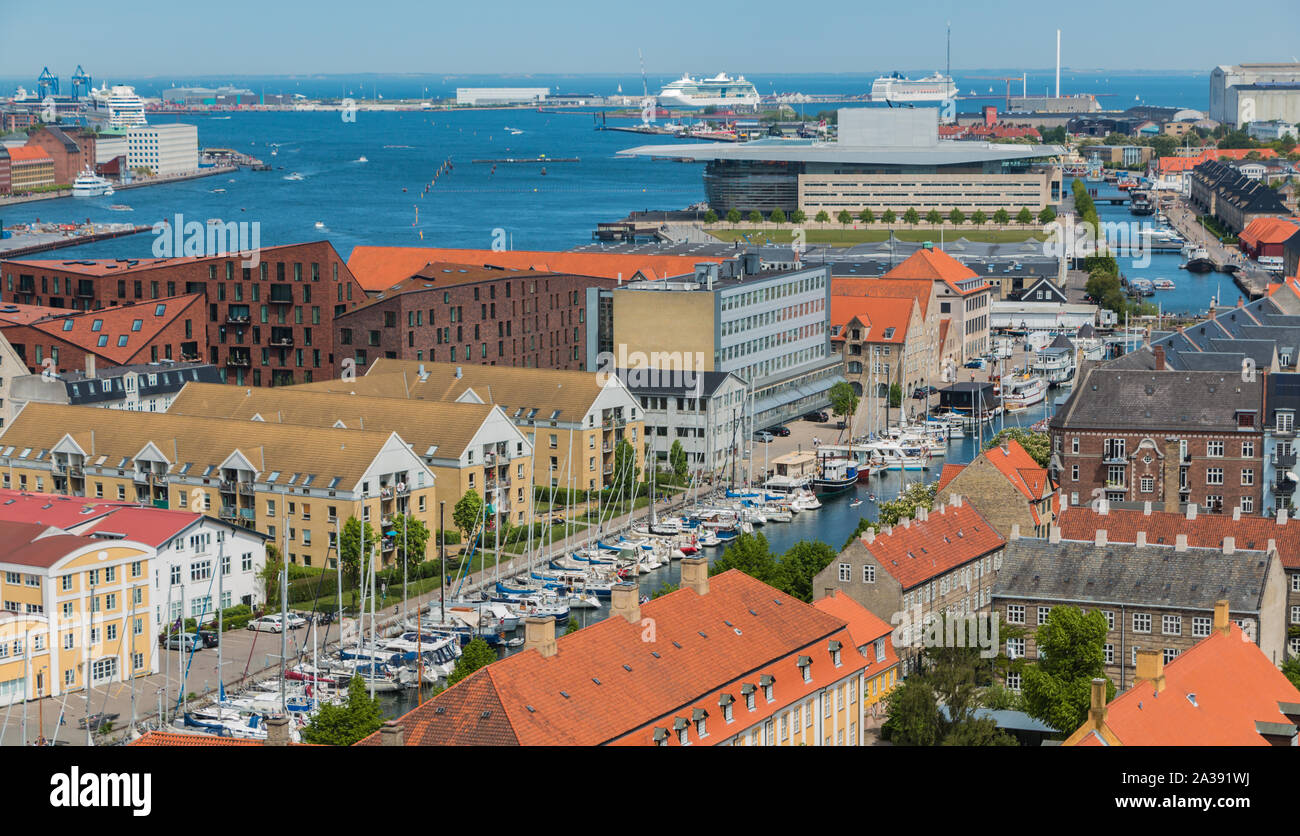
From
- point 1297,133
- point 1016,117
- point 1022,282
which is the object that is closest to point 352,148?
point 1016,117

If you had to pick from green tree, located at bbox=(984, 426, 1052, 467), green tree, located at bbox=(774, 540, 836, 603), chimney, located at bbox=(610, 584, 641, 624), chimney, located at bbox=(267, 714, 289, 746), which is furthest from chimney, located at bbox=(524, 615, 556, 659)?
green tree, located at bbox=(984, 426, 1052, 467)

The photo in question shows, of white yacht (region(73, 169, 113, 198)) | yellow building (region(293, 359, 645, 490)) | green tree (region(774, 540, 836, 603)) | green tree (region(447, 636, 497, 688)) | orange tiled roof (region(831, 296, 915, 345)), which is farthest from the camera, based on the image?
white yacht (region(73, 169, 113, 198))

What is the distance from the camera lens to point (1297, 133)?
14212 cm

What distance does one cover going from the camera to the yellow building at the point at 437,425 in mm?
32406

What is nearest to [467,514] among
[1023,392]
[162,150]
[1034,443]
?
[1034,443]

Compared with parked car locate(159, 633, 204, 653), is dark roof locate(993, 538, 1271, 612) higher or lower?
higher

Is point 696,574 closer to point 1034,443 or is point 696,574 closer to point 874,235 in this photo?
point 1034,443

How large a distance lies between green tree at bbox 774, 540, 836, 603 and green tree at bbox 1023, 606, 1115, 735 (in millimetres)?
3250

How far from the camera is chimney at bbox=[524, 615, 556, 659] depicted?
16094 millimetres

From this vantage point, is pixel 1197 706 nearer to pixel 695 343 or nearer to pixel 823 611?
pixel 823 611

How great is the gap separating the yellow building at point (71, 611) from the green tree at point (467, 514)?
7.50 meters

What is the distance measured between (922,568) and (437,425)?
12.1 metres

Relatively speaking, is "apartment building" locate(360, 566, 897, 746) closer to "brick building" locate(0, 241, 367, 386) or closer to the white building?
"brick building" locate(0, 241, 367, 386)

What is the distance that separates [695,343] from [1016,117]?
153059mm
